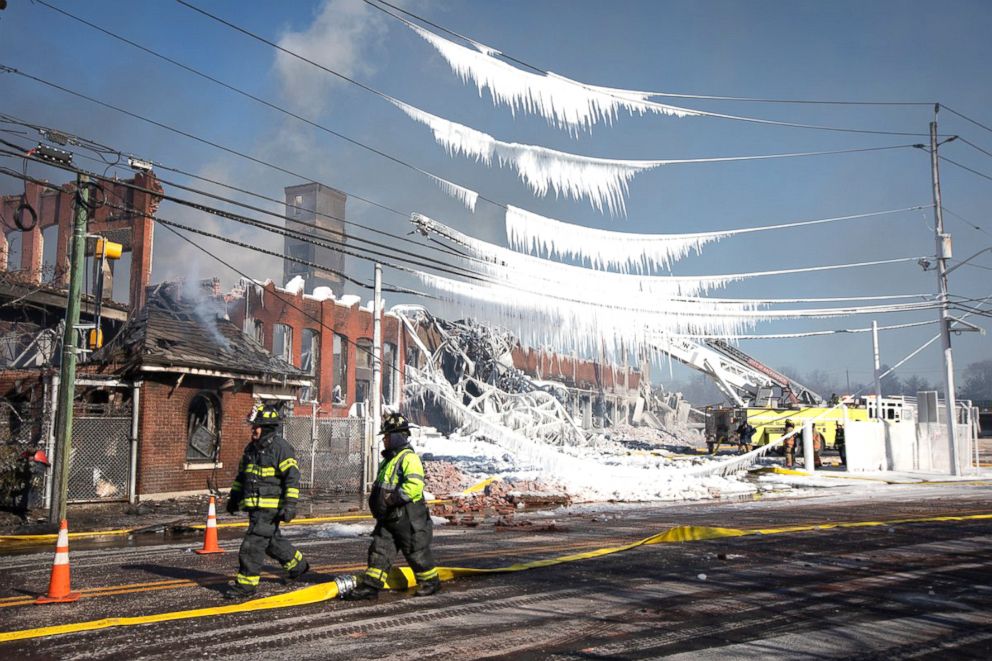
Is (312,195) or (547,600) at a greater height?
(312,195)

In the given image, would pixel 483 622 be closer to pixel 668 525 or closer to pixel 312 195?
pixel 668 525

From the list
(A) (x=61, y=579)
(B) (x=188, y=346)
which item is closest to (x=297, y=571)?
(A) (x=61, y=579)

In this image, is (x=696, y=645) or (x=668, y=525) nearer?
(x=696, y=645)

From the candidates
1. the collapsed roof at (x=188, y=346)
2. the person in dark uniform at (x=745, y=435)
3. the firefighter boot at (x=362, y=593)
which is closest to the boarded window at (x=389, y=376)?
the collapsed roof at (x=188, y=346)

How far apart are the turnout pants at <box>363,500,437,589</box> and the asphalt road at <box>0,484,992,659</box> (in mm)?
261

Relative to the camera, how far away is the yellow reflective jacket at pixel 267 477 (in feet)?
22.4

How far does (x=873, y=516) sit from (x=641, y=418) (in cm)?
4467

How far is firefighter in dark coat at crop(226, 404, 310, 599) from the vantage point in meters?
6.69

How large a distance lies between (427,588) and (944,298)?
24536 mm

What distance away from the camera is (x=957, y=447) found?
2611cm

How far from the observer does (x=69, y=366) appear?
43.9 ft

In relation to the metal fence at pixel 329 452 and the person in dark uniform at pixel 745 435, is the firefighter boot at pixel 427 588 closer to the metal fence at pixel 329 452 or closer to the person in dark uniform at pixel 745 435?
the metal fence at pixel 329 452

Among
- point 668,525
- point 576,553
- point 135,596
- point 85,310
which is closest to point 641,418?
point 85,310

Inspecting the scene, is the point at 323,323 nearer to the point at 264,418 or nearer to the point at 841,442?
the point at 841,442
